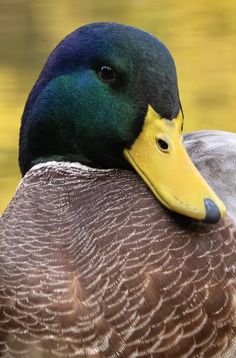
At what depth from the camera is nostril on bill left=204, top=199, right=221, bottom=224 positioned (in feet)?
6.43

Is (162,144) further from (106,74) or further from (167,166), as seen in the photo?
(106,74)

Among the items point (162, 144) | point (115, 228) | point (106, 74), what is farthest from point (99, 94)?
point (115, 228)

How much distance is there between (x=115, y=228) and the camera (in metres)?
2.05

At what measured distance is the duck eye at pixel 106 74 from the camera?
2102mm

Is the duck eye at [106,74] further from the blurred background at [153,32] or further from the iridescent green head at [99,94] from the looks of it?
the blurred background at [153,32]

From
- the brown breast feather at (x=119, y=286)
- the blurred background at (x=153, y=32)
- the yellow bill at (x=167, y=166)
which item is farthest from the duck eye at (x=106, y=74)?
the blurred background at (x=153, y=32)

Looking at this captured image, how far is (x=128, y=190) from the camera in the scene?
213 cm

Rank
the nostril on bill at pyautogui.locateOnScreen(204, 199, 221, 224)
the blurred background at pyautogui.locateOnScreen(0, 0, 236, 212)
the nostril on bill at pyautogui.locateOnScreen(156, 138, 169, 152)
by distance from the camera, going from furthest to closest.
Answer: the blurred background at pyautogui.locateOnScreen(0, 0, 236, 212), the nostril on bill at pyautogui.locateOnScreen(156, 138, 169, 152), the nostril on bill at pyautogui.locateOnScreen(204, 199, 221, 224)

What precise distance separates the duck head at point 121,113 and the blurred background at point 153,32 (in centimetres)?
179

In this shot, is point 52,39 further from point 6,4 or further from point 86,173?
point 86,173

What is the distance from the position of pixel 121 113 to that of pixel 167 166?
0.45 feet

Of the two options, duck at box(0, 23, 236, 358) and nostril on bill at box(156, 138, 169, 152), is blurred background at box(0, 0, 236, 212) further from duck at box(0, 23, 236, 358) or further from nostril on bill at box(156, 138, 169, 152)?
nostril on bill at box(156, 138, 169, 152)

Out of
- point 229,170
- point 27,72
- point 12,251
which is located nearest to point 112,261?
point 12,251

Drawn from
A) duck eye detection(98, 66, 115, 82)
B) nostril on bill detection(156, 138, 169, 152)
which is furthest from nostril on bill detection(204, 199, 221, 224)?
duck eye detection(98, 66, 115, 82)
